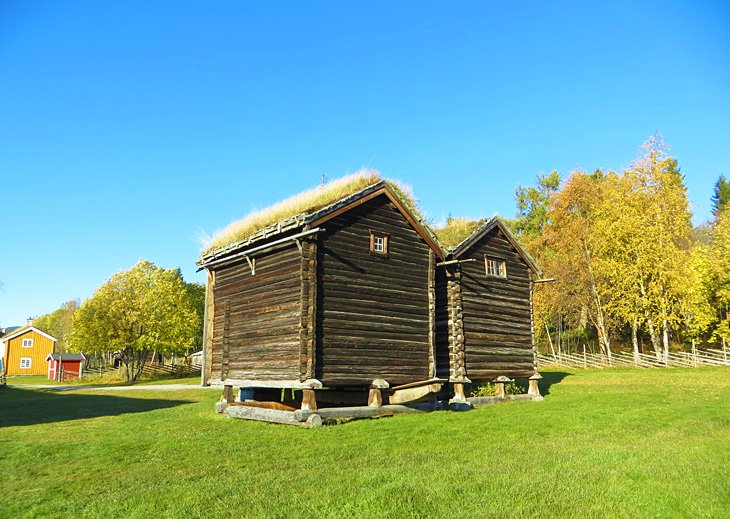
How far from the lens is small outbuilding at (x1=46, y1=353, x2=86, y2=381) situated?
58.0m

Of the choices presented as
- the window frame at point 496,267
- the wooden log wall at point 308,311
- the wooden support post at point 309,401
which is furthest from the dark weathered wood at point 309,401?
the window frame at point 496,267

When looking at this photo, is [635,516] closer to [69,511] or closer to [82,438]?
[69,511]

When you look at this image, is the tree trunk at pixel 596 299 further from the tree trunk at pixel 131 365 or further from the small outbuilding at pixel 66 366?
the small outbuilding at pixel 66 366

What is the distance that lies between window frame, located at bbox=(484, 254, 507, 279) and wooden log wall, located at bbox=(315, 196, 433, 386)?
12.8 ft

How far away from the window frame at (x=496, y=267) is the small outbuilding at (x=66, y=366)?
51.3 m

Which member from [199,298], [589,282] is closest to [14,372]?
[199,298]

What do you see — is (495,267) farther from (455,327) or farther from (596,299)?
(596,299)

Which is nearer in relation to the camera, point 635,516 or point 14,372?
point 635,516

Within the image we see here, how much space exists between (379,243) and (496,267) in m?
7.01

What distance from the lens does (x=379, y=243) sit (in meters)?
18.8

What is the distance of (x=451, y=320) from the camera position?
2098 cm

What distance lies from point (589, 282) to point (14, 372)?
246ft

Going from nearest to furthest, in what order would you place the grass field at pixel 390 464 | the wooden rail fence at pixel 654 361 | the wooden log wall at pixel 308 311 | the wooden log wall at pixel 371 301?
the grass field at pixel 390 464 < the wooden log wall at pixel 308 311 < the wooden log wall at pixel 371 301 < the wooden rail fence at pixel 654 361

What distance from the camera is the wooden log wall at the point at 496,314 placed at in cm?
2175
